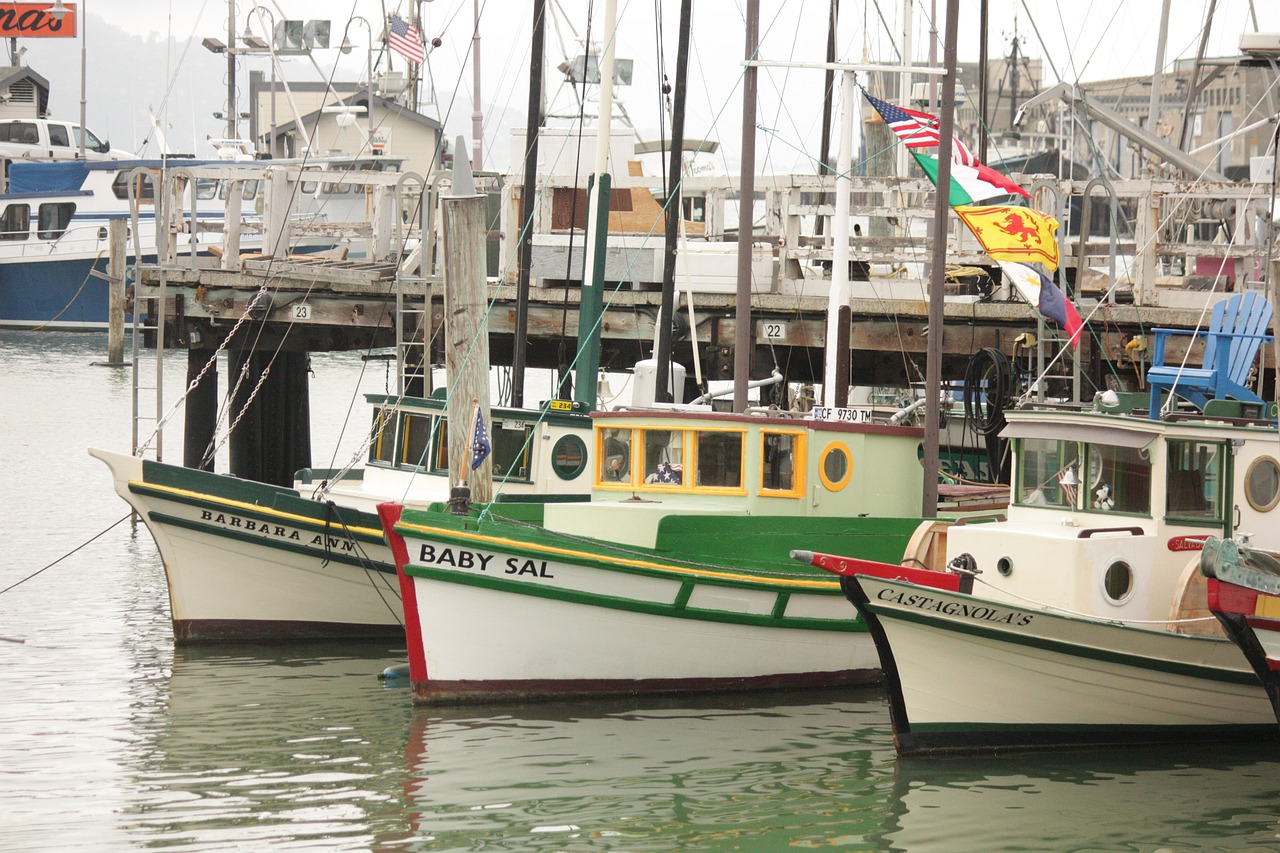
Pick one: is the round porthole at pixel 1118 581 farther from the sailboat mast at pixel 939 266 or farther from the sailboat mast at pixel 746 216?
the sailboat mast at pixel 746 216

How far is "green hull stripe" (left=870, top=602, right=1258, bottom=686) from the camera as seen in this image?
12.2m

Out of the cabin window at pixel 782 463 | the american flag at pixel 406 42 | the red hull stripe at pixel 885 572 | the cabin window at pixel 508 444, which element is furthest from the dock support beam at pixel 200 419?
the american flag at pixel 406 42

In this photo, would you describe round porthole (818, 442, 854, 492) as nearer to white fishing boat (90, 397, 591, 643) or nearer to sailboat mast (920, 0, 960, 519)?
sailboat mast (920, 0, 960, 519)

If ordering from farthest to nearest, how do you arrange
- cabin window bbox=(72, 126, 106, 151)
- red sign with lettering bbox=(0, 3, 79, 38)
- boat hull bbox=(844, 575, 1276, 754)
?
red sign with lettering bbox=(0, 3, 79, 38), cabin window bbox=(72, 126, 106, 151), boat hull bbox=(844, 575, 1276, 754)

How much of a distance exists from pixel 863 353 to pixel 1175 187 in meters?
4.09

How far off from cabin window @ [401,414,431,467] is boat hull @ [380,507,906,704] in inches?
162

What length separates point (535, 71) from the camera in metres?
19.3

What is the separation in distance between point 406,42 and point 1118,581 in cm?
2999

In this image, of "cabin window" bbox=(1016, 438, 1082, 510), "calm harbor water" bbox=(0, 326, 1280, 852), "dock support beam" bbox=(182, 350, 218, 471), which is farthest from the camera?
"dock support beam" bbox=(182, 350, 218, 471)

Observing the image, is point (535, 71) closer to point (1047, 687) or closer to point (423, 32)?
point (1047, 687)

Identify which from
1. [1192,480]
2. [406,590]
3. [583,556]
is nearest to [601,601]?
[583,556]

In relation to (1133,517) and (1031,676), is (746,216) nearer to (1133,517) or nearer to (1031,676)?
(1133,517)

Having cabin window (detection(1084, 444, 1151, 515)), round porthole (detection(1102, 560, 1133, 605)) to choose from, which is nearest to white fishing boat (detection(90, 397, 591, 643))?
cabin window (detection(1084, 444, 1151, 515))

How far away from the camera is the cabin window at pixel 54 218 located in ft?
199
